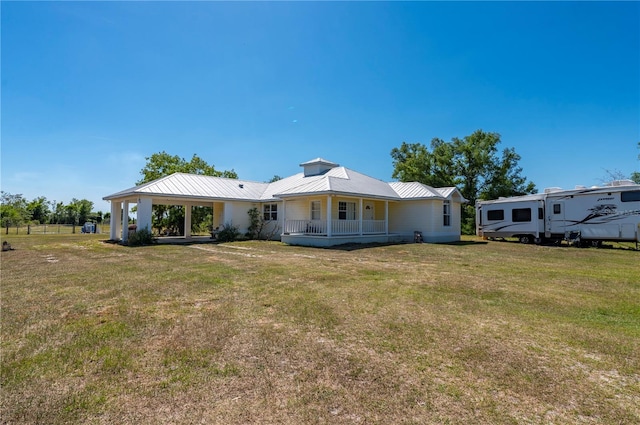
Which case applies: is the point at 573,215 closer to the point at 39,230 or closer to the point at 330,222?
the point at 330,222

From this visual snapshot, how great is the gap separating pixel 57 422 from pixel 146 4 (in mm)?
11978

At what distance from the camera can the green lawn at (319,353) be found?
2.52m

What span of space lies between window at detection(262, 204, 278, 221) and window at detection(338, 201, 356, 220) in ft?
16.6

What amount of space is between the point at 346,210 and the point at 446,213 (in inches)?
279

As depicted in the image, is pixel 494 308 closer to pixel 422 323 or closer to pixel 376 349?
pixel 422 323

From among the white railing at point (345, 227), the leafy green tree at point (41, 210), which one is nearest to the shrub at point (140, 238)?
the white railing at point (345, 227)

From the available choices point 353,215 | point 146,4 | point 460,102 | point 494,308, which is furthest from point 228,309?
point 460,102

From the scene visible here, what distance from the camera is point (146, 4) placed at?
33.8 ft

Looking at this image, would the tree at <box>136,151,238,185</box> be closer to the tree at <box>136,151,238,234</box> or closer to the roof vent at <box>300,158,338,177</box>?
the tree at <box>136,151,238,234</box>

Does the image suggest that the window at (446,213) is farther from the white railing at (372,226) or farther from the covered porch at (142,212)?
the covered porch at (142,212)

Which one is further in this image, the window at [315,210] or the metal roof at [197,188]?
the window at [315,210]

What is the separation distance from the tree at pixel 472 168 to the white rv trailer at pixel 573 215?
568 inches

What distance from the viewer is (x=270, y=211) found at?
2234 cm

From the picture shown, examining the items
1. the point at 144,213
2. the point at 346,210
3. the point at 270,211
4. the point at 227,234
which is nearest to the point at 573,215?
the point at 346,210
